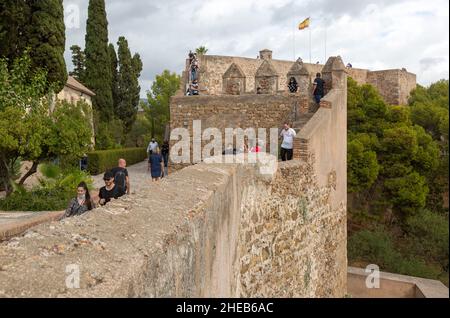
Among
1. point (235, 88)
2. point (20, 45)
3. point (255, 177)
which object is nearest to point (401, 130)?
point (235, 88)

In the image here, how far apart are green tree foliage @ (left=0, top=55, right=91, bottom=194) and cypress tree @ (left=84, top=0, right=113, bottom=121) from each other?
15441 mm

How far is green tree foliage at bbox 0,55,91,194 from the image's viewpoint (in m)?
10.2

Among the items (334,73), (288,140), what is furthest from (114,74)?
(288,140)

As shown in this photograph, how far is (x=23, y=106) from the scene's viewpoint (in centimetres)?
1165

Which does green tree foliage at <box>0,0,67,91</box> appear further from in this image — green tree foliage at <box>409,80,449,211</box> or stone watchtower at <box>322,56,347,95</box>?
green tree foliage at <box>409,80,449,211</box>

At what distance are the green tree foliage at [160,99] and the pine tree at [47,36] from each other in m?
19.8

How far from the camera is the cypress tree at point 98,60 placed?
2728cm

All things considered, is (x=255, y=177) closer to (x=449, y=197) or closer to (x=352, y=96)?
(x=352, y=96)

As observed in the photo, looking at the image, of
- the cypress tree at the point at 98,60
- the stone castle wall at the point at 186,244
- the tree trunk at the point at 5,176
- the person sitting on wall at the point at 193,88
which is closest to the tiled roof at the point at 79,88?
the cypress tree at the point at 98,60

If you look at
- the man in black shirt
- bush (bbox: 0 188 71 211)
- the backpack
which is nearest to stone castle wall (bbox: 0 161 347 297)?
the man in black shirt

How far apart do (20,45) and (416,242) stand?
17.7 m

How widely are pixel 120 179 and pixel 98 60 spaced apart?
22.9 meters

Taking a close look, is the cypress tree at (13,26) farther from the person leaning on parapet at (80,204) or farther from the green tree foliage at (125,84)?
the green tree foliage at (125,84)
